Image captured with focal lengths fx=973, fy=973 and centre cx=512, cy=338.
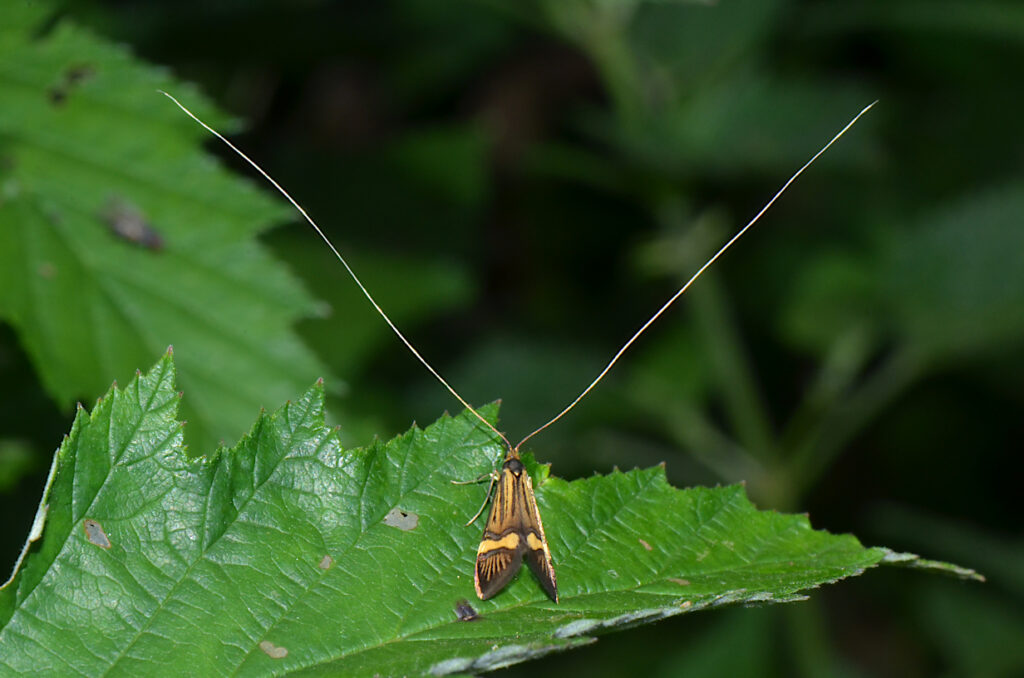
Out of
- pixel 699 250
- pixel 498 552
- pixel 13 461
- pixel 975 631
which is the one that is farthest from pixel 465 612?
pixel 975 631

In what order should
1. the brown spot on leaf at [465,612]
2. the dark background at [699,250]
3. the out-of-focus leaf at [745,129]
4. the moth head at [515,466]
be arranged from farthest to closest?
the dark background at [699,250]
the out-of-focus leaf at [745,129]
the moth head at [515,466]
the brown spot on leaf at [465,612]

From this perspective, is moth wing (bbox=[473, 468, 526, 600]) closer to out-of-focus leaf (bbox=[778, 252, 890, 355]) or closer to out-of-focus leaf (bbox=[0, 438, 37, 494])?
out-of-focus leaf (bbox=[0, 438, 37, 494])

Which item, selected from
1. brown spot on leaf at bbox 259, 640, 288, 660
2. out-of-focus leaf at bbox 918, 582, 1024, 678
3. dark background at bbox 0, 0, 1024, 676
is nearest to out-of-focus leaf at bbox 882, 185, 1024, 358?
dark background at bbox 0, 0, 1024, 676

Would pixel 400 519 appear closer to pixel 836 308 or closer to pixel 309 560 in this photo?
pixel 309 560

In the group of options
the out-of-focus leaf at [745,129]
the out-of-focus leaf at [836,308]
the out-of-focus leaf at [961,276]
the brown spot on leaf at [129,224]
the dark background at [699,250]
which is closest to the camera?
the brown spot on leaf at [129,224]

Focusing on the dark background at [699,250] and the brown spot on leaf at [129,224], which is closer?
the brown spot on leaf at [129,224]

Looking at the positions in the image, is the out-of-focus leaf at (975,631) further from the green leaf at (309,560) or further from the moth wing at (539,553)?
the moth wing at (539,553)

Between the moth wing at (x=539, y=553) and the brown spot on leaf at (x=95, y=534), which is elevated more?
the brown spot on leaf at (x=95, y=534)

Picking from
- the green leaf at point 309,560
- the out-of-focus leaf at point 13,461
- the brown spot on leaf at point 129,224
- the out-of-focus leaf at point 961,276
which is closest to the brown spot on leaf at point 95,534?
the green leaf at point 309,560
